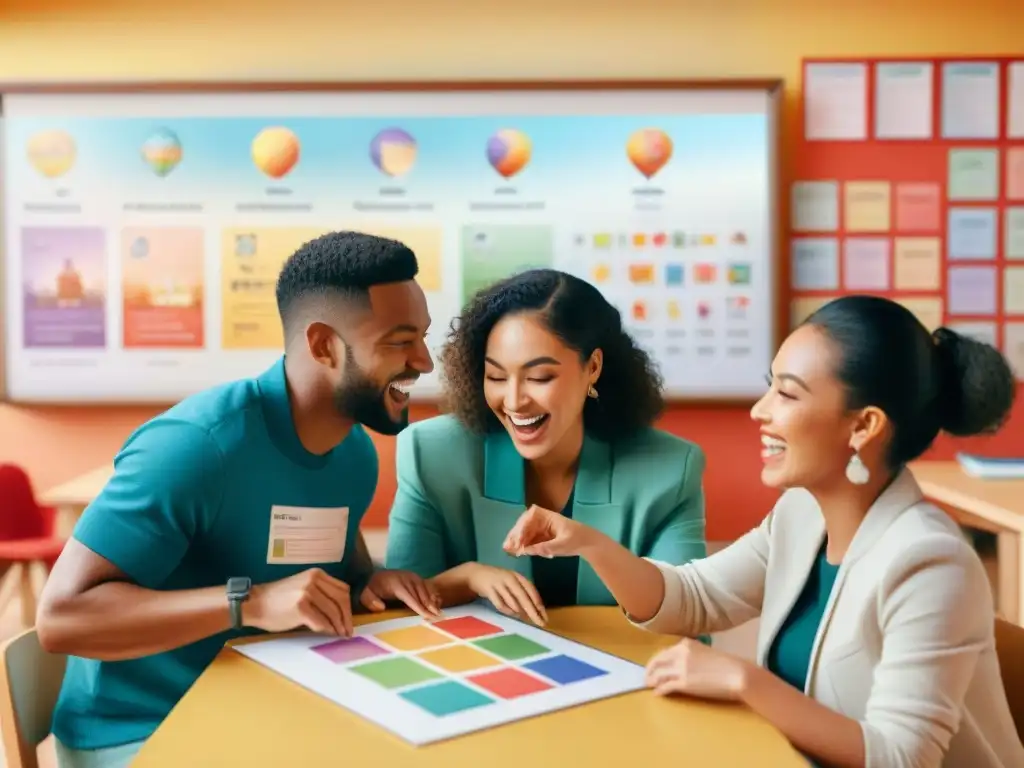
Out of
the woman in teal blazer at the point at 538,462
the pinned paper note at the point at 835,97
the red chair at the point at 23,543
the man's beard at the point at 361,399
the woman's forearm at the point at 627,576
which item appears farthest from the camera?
the pinned paper note at the point at 835,97

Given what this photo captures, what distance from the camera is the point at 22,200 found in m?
3.29

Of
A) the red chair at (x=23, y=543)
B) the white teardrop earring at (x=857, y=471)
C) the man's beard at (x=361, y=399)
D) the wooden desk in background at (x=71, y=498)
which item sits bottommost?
the red chair at (x=23, y=543)

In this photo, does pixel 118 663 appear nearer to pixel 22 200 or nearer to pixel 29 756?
pixel 29 756

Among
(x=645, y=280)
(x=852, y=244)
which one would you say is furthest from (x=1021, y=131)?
(x=645, y=280)

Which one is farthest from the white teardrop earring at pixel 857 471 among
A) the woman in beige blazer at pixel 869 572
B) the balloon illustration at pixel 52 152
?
the balloon illustration at pixel 52 152

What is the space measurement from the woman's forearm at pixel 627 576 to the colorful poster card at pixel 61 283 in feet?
8.08

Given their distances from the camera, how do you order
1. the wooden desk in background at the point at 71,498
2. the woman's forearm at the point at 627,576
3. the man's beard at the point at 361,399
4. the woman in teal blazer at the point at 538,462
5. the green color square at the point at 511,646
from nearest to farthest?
the green color square at the point at 511,646 < the woman's forearm at the point at 627,576 < the man's beard at the point at 361,399 < the woman in teal blazer at the point at 538,462 < the wooden desk in background at the point at 71,498

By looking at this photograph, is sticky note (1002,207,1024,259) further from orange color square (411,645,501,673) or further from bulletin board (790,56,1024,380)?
orange color square (411,645,501,673)

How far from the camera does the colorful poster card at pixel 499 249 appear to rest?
329 cm

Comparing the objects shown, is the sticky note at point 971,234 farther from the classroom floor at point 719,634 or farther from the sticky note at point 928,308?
the classroom floor at point 719,634

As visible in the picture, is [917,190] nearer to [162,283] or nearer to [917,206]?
[917,206]

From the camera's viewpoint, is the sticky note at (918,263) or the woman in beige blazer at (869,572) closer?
the woman in beige blazer at (869,572)

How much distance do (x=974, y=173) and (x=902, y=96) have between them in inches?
14.4

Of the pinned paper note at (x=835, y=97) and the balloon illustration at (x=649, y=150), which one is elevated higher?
the pinned paper note at (x=835, y=97)
